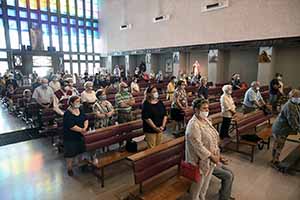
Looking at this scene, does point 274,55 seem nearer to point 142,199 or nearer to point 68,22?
point 142,199

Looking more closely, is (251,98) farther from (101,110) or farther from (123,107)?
(101,110)

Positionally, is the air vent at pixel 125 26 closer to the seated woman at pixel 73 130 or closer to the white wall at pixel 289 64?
the white wall at pixel 289 64

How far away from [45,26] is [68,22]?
104 inches

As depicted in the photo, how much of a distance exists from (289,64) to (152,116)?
11980 millimetres

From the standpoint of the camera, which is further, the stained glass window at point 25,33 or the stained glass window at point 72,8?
the stained glass window at point 72,8

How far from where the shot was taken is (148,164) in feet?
9.62

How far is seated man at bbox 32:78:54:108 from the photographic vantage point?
6648 millimetres

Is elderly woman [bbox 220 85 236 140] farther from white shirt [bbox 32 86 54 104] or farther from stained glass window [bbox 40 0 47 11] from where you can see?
stained glass window [bbox 40 0 47 11]

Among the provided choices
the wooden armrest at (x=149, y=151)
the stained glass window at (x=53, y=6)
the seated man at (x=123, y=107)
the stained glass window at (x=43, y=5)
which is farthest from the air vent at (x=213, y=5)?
the stained glass window at (x=43, y=5)

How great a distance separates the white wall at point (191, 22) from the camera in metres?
11.6

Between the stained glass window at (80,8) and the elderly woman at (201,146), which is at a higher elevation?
the stained glass window at (80,8)

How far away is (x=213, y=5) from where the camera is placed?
1416 cm

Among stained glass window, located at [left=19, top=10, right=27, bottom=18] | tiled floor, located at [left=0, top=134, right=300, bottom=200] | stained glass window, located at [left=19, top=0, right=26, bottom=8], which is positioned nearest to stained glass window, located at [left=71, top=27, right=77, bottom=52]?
stained glass window, located at [left=19, top=10, right=27, bottom=18]

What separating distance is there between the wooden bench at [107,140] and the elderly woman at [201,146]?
161cm
